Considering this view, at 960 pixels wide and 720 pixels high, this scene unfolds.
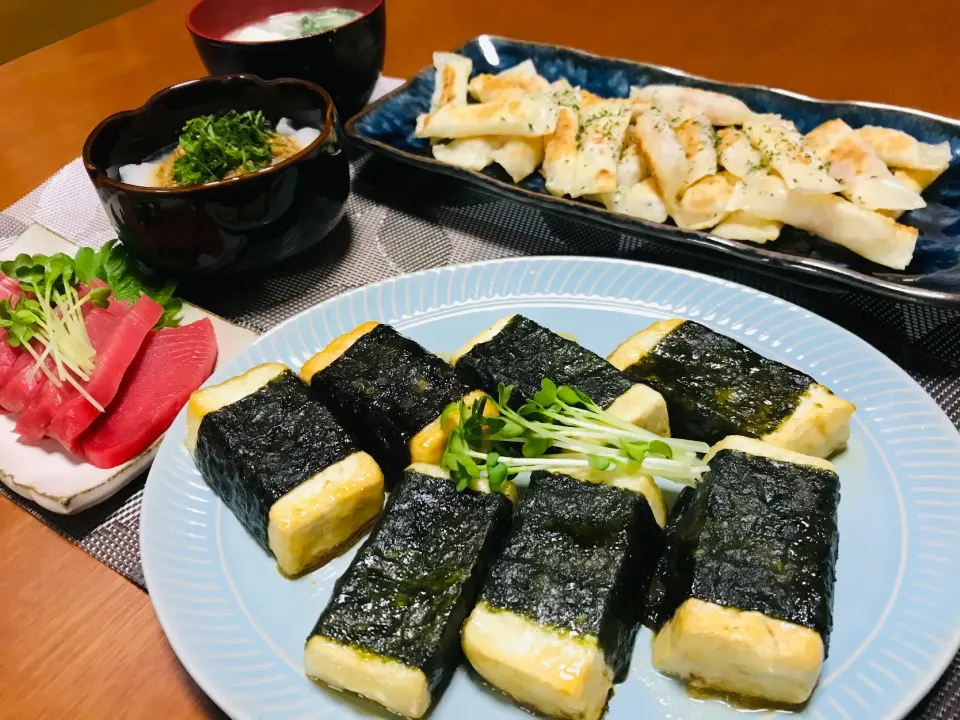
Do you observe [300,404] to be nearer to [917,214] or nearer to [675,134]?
[675,134]

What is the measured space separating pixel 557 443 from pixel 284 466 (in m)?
0.54

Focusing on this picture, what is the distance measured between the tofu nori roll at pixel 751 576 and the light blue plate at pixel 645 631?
7 cm

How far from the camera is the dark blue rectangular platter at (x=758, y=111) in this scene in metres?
1.88

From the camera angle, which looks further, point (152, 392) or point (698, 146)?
point (698, 146)

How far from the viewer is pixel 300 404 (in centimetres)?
155

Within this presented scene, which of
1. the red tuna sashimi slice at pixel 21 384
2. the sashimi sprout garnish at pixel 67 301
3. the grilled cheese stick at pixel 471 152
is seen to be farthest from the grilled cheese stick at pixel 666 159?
the red tuna sashimi slice at pixel 21 384

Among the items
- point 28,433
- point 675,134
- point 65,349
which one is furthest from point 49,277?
point 675,134

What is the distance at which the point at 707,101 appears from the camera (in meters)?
2.52

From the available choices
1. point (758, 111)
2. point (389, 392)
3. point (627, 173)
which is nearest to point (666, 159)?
point (627, 173)

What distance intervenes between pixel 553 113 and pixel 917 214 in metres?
1.16

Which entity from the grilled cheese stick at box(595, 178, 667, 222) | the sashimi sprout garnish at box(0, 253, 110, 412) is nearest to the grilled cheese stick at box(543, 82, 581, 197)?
the grilled cheese stick at box(595, 178, 667, 222)

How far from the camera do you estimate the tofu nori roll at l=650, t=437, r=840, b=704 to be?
111 cm

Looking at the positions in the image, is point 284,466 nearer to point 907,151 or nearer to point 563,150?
point 563,150

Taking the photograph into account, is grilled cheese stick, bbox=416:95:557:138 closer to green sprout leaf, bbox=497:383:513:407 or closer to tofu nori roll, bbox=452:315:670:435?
tofu nori roll, bbox=452:315:670:435
